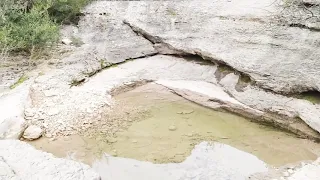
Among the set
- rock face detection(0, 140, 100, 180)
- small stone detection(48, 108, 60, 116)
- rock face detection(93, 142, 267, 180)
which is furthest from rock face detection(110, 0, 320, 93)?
rock face detection(0, 140, 100, 180)

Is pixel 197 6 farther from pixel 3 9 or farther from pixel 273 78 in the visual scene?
pixel 3 9

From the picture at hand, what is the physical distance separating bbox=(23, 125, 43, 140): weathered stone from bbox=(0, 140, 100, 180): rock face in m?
0.82

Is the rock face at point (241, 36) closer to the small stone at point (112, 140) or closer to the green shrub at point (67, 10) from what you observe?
the green shrub at point (67, 10)

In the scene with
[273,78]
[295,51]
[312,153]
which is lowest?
[312,153]

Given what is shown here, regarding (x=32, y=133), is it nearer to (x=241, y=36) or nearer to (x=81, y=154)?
(x=81, y=154)

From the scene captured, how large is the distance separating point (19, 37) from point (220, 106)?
15.5ft

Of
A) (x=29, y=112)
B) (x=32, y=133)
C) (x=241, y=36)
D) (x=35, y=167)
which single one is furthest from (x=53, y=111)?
(x=241, y=36)

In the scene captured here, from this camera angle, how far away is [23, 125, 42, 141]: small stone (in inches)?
277

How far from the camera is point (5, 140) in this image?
648 cm

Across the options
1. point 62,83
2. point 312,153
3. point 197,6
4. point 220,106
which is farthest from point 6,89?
point 312,153

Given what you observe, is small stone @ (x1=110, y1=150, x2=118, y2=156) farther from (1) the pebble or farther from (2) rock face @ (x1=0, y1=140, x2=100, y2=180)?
(1) the pebble

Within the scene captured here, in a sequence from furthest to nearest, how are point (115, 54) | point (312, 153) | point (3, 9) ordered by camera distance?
1. point (115, 54)
2. point (3, 9)
3. point (312, 153)

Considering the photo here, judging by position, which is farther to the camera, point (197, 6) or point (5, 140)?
point (197, 6)

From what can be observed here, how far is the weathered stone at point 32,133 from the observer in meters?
7.04
